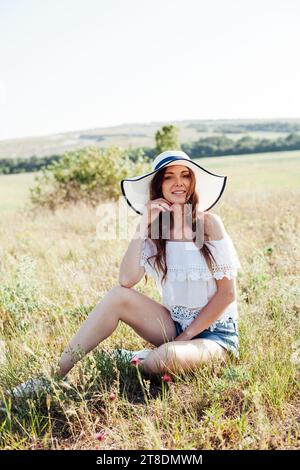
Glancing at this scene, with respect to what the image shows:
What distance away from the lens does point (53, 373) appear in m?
3.05

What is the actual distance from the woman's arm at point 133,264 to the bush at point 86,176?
9205 mm

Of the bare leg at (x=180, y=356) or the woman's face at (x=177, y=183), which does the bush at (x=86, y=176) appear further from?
the bare leg at (x=180, y=356)

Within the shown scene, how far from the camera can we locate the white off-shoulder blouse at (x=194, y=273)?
3.12 metres

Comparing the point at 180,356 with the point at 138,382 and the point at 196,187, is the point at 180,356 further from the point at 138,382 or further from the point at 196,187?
the point at 196,187

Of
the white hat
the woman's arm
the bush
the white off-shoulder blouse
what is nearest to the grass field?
the white off-shoulder blouse

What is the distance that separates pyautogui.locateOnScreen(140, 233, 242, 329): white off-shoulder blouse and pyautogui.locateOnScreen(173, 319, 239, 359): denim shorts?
40 millimetres

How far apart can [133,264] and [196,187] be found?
743 mm

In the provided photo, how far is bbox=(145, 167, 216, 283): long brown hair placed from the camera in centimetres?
327

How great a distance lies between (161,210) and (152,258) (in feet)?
1.12

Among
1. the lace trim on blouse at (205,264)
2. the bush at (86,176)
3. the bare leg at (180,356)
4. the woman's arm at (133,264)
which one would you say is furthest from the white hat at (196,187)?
the bush at (86,176)

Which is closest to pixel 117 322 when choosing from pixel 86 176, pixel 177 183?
pixel 177 183

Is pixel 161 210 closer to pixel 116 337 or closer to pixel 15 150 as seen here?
pixel 116 337

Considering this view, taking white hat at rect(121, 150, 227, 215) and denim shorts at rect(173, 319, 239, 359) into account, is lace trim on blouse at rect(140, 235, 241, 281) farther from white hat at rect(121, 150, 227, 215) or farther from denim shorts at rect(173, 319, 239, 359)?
white hat at rect(121, 150, 227, 215)

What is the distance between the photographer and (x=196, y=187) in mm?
3541
